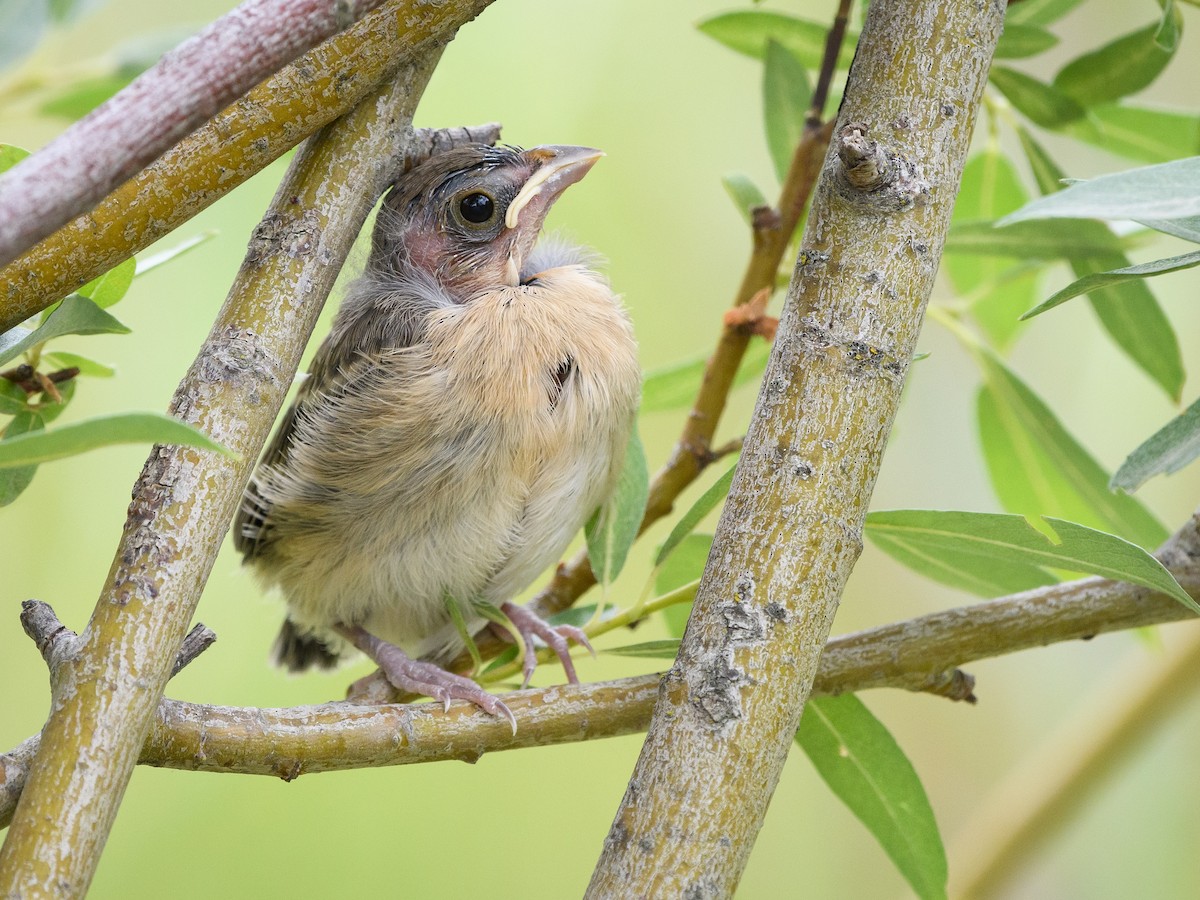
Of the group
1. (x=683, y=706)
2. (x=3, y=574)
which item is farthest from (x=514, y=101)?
(x=683, y=706)

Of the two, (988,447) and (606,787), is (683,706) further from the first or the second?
(606,787)

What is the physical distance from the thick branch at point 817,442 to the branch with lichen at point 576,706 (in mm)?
150

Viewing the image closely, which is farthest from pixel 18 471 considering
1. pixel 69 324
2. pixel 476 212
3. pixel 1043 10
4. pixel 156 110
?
pixel 1043 10

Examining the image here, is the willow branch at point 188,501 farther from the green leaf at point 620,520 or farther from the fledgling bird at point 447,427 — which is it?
the green leaf at point 620,520

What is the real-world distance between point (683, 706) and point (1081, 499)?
79cm

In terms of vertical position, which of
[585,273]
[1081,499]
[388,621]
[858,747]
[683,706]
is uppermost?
[585,273]

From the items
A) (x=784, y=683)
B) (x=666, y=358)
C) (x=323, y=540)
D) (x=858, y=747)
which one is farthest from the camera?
(x=666, y=358)

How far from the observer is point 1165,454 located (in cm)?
80

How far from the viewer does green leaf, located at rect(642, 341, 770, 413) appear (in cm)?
146

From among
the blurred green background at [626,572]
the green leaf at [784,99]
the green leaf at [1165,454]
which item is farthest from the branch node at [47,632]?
the blurred green background at [626,572]

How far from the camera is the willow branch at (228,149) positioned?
71 cm

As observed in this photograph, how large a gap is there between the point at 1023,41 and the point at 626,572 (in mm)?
1802

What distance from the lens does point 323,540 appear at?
A: 1.26m

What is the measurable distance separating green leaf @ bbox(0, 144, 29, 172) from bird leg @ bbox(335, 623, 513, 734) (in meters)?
0.51
